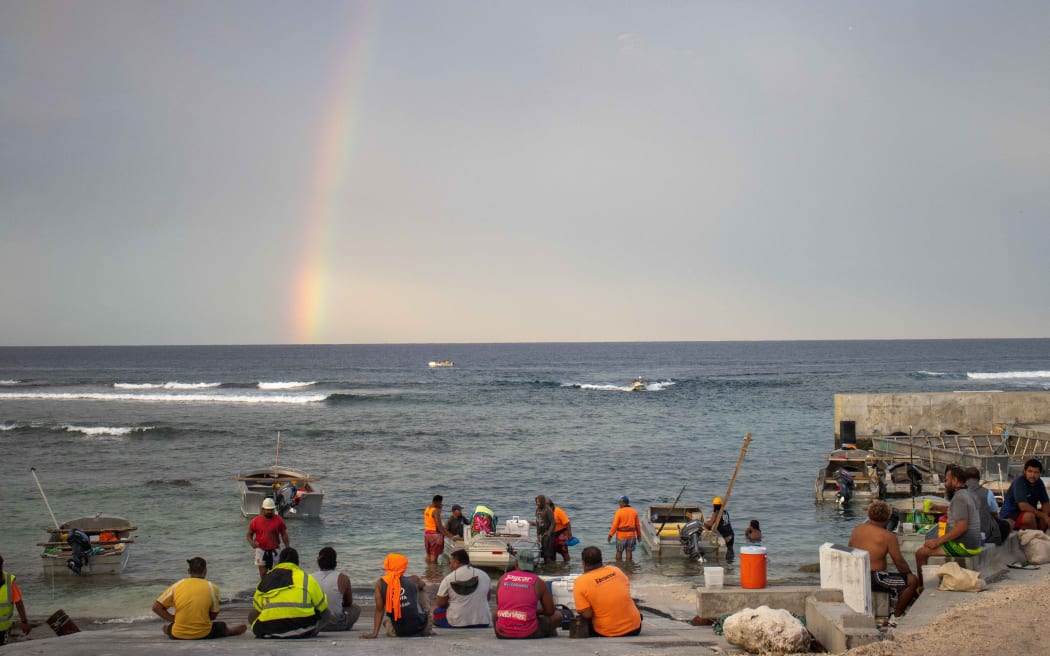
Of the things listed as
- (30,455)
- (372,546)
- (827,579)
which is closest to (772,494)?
(372,546)

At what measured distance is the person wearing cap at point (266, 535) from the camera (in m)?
14.2

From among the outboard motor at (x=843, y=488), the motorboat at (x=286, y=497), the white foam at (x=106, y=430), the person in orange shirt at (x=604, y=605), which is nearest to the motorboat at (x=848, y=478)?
the outboard motor at (x=843, y=488)

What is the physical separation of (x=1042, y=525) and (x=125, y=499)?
26.1 m

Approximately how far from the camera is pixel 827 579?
9.17 meters

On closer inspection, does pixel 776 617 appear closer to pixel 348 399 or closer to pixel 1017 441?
pixel 1017 441

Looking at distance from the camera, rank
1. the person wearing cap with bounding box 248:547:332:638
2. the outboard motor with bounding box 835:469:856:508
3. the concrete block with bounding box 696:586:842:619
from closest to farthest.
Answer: the person wearing cap with bounding box 248:547:332:638 → the concrete block with bounding box 696:586:842:619 → the outboard motor with bounding box 835:469:856:508

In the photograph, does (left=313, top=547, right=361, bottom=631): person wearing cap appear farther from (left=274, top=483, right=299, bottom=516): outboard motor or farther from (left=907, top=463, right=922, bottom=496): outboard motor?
(left=907, top=463, right=922, bottom=496): outboard motor

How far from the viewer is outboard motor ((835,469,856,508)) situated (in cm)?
2563

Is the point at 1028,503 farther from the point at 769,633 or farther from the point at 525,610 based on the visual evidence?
the point at 525,610

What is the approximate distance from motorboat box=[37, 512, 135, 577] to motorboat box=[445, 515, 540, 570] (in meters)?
7.20

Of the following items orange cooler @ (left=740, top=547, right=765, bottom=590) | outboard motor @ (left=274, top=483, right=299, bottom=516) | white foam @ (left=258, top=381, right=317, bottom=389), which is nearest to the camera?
orange cooler @ (left=740, top=547, right=765, bottom=590)

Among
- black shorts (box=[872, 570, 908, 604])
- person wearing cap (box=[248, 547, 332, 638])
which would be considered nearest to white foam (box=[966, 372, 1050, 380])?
black shorts (box=[872, 570, 908, 604])

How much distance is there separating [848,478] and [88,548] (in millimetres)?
21003

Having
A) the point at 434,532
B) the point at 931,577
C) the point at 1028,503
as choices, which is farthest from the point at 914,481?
the point at 931,577
